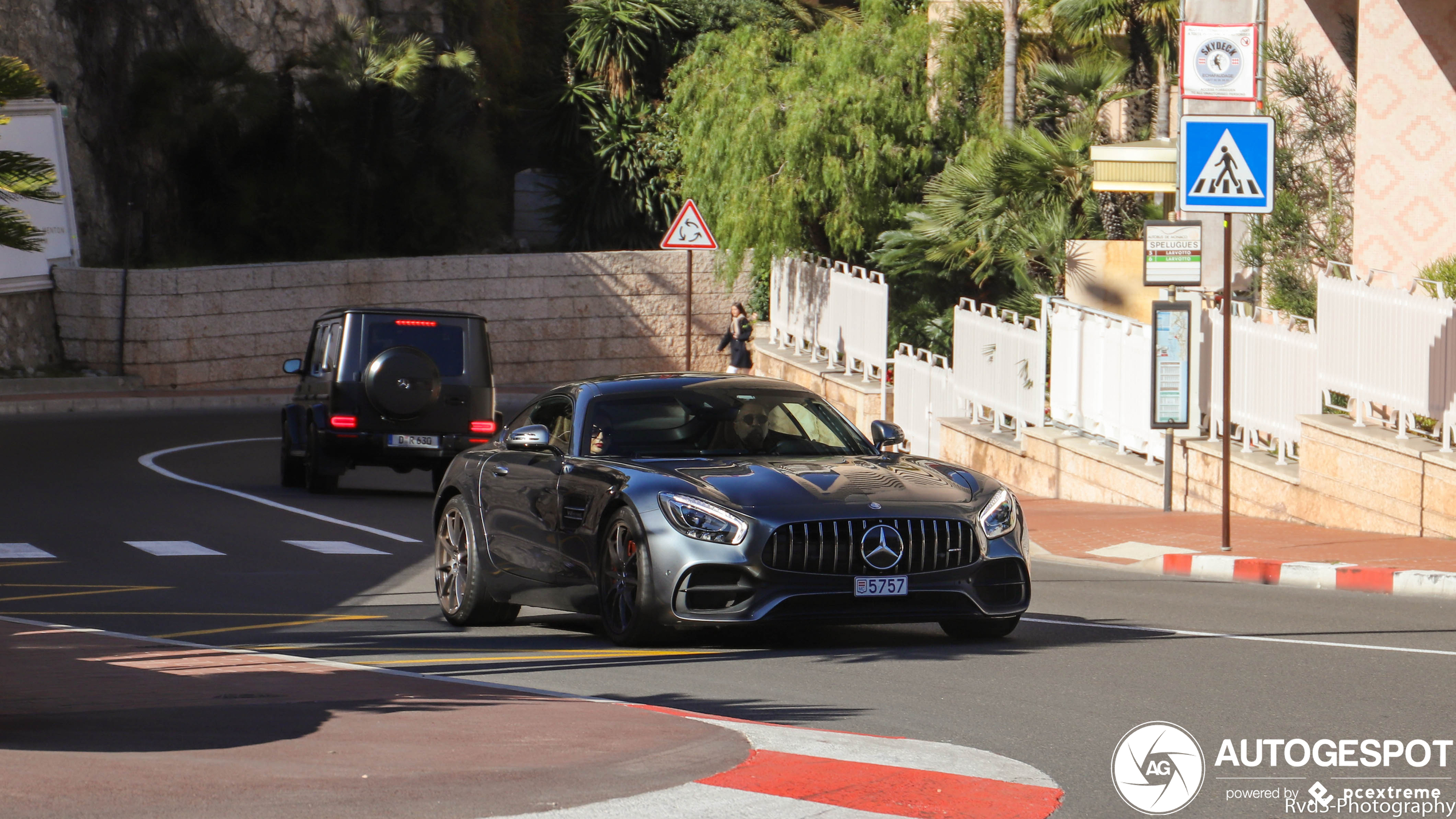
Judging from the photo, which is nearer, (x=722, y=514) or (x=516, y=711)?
(x=516, y=711)

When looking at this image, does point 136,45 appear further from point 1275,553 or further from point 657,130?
point 1275,553

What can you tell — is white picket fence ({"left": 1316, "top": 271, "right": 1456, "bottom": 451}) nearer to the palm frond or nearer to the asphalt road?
the asphalt road

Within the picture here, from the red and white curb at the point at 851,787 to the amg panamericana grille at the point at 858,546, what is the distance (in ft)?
7.07

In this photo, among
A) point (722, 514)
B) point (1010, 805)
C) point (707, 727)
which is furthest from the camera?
point (722, 514)

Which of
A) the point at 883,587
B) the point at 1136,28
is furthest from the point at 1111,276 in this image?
the point at 883,587

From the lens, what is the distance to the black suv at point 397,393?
19.8m

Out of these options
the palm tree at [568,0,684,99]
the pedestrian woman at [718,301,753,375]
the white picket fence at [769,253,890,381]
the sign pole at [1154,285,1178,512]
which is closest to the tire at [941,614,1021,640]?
the sign pole at [1154,285,1178,512]

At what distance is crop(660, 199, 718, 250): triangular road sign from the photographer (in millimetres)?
23906

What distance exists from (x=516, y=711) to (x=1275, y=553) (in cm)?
821

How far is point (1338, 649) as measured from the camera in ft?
30.0

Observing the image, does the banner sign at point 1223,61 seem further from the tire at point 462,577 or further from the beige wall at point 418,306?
the beige wall at point 418,306

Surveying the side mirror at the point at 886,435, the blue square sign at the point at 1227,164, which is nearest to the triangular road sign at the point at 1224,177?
the blue square sign at the point at 1227,164

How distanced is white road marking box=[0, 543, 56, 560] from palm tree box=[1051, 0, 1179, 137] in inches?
717

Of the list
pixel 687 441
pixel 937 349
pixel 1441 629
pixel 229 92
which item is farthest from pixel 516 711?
pixel 229 92
